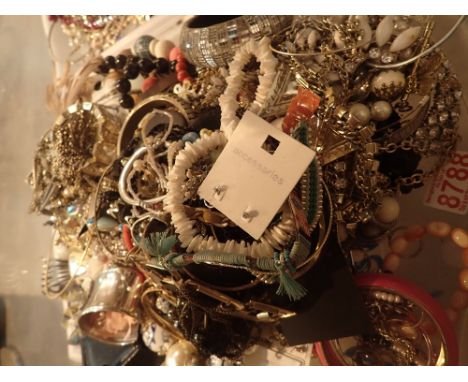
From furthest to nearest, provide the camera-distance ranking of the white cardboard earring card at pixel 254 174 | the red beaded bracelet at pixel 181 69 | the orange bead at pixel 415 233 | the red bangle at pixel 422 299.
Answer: the red beaded bracelet at pixel 181 69
the orange bead at pixel 415 233
the red bangle at pixel 422 299
the white cardboard earring card at pixel 254 174

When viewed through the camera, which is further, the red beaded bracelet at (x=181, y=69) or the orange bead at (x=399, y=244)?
the red beaded bracelet at (x=181, y=69)

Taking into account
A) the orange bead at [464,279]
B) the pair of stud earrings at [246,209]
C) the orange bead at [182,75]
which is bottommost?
the orange bead at [464,279]

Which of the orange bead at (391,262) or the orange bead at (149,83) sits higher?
the orange bead at (149,83)

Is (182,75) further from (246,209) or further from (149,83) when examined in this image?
(246,209)

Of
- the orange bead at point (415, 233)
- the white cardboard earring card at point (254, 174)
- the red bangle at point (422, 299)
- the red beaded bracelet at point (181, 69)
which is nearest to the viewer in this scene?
the white cardboard earring card at point (254, 174)

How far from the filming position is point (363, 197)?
751mm

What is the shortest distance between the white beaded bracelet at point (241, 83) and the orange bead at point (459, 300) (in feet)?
1.76

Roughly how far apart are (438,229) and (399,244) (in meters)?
0.08

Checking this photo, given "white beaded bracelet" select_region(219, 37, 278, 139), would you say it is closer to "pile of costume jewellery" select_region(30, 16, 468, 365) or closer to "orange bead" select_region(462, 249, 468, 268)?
"pile of costume jewellery" select_region(30, 16, 468, 365)

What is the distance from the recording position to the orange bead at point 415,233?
822 mm

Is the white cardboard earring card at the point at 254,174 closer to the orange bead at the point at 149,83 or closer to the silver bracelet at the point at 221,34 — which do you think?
the silver bracelet at the point at 221,34

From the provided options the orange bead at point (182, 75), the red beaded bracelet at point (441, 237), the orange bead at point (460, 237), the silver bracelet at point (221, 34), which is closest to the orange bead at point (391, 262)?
the red beaded bracelet at point (441, 237)

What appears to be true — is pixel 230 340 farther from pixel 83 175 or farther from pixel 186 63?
pixel 186 63

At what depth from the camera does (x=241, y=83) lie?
75cm
